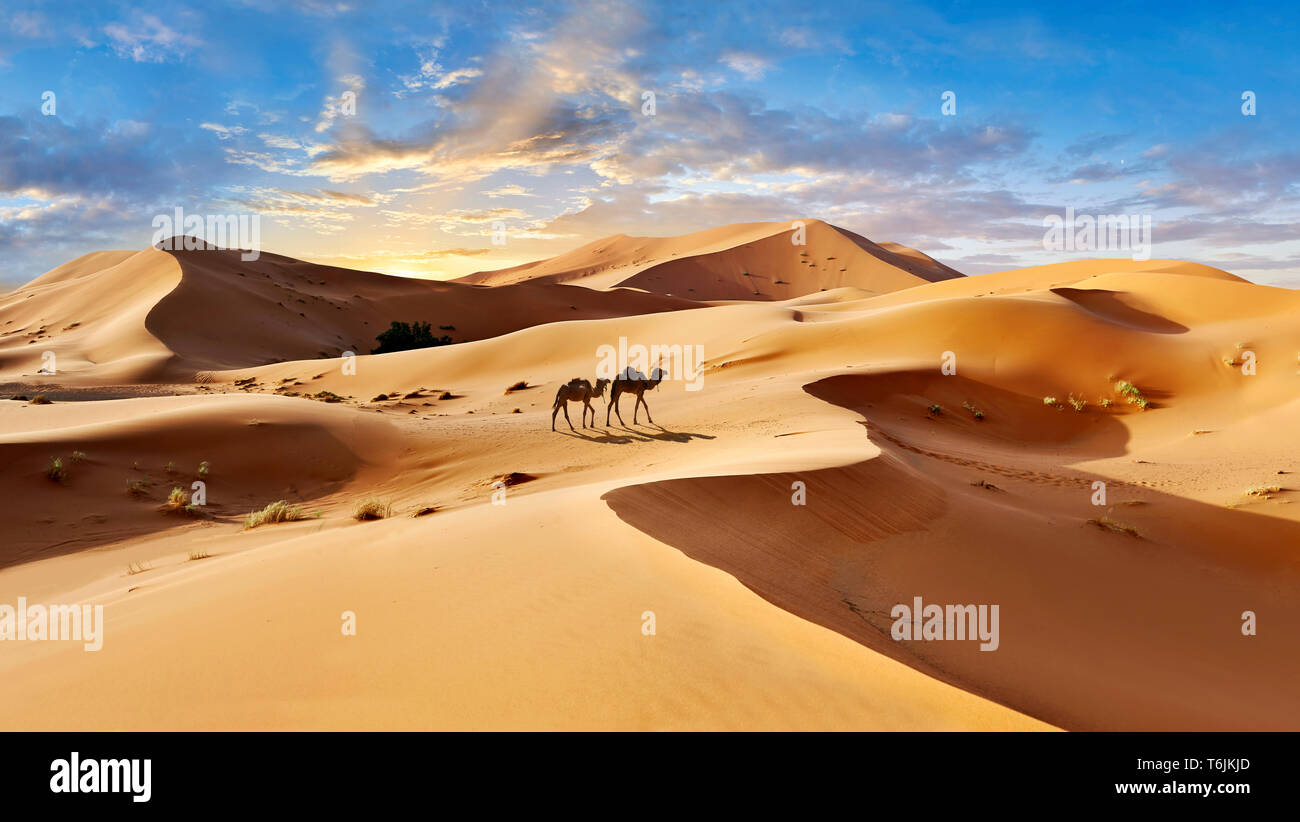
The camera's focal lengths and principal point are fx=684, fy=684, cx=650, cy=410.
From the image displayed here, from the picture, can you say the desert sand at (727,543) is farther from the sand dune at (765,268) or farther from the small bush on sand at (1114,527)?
the sand dune at (765,268)

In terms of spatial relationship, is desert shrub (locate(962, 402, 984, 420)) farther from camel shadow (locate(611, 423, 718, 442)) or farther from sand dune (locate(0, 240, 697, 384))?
sand dune (locate(0, 240, 697, 384))

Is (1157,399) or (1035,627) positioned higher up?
(1157,399)

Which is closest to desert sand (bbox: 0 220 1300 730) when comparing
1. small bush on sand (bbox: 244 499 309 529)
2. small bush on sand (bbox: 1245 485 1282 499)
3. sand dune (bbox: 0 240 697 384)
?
small bush on sand (bbox: 1245 485 1282 499)

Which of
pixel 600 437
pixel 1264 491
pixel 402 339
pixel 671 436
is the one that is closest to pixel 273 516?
pixel 600 437

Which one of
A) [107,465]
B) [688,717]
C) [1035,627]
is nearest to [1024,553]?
[1035,627]

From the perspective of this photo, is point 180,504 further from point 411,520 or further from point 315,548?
point 315,548

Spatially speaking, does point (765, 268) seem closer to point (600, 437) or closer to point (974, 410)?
point (974, 410)

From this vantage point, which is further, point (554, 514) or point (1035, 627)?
point (554, 514)

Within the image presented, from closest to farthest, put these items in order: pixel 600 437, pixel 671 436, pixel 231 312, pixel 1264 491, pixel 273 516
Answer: pixel 273 516
pixel 1264 491
pixel 671 436
pixel 600 437
pixel 231 312
